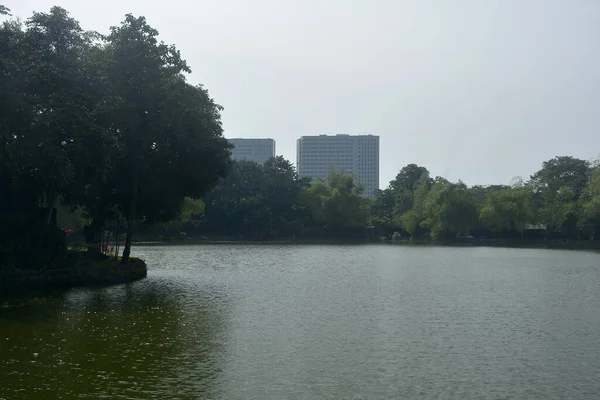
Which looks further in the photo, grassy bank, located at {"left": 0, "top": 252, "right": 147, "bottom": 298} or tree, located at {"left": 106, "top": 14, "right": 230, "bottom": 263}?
tree, located at {"left": 106, "top": 14, "right": 230, "bottom": 263}

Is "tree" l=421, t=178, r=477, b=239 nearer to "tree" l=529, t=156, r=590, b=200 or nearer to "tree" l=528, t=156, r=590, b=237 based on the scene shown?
"tree" l=528, t=156, r=590, b=237

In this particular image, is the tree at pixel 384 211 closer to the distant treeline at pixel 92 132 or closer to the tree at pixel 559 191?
the tree at pixel 559 191

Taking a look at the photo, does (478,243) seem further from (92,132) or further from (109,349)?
(109,349)

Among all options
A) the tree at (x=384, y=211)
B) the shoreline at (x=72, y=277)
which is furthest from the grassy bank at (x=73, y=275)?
the tree at (x=384, y=211)

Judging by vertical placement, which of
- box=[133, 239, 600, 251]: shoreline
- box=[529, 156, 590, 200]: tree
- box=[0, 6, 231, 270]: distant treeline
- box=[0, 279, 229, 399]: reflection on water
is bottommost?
box=[0, 279, 229, 399]: reflection on water

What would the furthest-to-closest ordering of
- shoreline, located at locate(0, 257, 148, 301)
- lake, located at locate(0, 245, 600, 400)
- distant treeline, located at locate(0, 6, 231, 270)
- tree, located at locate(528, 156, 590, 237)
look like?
tree, located at locate(528, 156, 590, 237) → shoreline, located at locate(0, 257, 148, 301) → distant treeline, located at locate(0, 6, 231, 270) → lake, located at locate(0, 245, 600, 400)

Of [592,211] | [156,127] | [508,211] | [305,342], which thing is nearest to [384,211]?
[508,211]

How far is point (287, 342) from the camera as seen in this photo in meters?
15.1

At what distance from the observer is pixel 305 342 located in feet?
49.7

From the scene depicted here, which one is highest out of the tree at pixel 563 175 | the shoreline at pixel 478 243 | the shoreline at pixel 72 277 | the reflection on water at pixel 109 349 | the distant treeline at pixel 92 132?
the tree at pixel 563 175

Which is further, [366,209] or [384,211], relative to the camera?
[384,211]

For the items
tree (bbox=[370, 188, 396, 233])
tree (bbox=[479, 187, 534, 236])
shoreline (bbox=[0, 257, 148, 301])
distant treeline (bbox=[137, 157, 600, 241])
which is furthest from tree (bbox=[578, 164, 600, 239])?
shoreline (bbox=[0, 257, 148, 301])

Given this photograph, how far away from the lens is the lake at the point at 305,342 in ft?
36.9

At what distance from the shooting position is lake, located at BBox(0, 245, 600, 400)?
11250 millimetres
